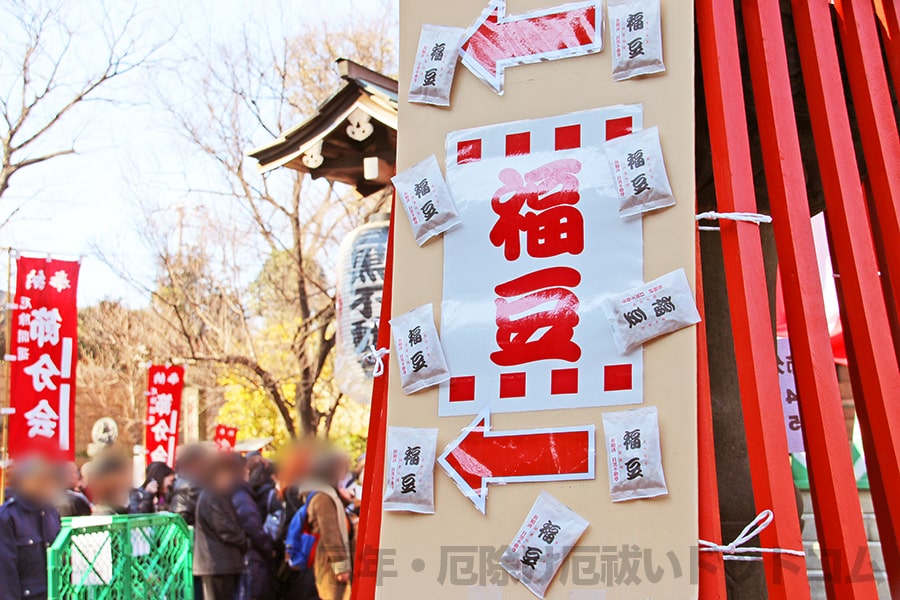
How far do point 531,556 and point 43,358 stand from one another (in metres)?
7.05

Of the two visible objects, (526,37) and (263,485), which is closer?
(526,37)

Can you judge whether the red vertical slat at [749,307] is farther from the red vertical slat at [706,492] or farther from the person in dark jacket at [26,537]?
the person in dark jacket at [26,537]

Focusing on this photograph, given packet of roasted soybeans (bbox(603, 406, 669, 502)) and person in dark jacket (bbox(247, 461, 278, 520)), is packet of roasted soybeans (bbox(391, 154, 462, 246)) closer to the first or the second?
packet of roasted soybeans (bbox(603, 406, 669, 502))

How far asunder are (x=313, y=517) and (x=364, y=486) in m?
4.13

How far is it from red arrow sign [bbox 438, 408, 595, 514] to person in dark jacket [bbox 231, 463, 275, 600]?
5246 mm

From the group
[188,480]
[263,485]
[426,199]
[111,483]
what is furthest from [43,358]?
[426,199]

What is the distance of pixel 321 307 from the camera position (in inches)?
590

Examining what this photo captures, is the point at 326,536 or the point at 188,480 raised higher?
the point at 188,480

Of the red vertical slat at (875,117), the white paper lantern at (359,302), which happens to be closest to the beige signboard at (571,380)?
the red vertical slat at (875,117)

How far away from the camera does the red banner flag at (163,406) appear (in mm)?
13781

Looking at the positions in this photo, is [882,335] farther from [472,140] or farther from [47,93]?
[47,93]

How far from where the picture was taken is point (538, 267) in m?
2.74

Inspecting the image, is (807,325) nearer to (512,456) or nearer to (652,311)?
(652,311)

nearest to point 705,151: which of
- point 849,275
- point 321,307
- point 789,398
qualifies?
point 849,275
